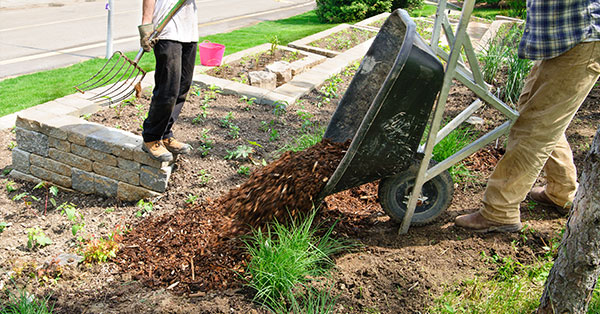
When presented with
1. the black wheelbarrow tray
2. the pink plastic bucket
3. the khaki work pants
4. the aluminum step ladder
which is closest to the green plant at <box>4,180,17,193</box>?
the pink plastic bucket

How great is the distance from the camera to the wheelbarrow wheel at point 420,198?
114 inches

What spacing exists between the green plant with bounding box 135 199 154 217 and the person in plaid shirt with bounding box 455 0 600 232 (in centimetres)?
216

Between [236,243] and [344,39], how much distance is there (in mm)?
6402

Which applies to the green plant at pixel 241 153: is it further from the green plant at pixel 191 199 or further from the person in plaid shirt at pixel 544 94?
the person in plaid shirt at pixel 544 94

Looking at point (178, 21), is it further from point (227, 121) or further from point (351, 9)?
point (351, 9)

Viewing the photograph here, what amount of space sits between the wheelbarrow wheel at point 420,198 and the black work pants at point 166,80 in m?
1.63

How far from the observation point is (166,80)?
3.43 meters

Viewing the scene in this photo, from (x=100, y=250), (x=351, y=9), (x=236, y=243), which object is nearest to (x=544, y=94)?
(x=236, y=243)

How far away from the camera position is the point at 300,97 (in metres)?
5.34

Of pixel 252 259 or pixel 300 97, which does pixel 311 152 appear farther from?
pixel 300 97

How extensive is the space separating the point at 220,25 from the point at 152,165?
29.4ft

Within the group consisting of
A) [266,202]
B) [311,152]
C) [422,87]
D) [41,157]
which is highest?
[422,87]

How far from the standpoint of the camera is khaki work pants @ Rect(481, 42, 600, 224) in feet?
8.38

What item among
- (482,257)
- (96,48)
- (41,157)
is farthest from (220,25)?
(482,257)
